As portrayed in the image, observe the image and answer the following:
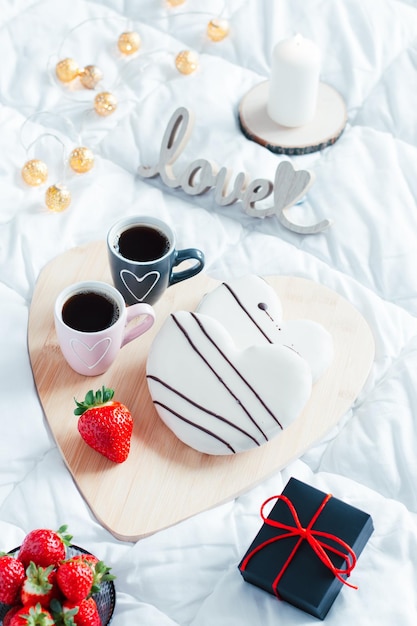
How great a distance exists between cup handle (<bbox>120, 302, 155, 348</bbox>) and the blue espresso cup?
3 cm

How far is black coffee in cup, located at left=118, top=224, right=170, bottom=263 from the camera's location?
120 centimetres

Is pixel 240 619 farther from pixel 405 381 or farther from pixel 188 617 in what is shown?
pixel 405 381

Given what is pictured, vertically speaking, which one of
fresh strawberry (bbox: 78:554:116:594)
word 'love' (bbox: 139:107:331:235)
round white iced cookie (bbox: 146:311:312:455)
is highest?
word 'love' (bbox: 139:107:331:235)

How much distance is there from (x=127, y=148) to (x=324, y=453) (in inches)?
26.2

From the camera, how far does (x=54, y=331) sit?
1.22 meters

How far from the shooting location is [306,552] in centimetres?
97

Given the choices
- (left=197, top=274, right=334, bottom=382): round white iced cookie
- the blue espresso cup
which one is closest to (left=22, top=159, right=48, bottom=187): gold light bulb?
the blue espresso cup

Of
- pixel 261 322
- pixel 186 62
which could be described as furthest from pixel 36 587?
pixel 186 62

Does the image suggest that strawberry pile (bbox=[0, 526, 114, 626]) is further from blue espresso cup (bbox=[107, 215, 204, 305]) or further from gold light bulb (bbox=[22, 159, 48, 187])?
gold light bulb (bbox=[22, 159, 48, 187])

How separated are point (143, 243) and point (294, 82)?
473mm

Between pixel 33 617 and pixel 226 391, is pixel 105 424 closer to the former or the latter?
pixel 226 391

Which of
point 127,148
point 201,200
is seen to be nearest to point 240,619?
point 201,200

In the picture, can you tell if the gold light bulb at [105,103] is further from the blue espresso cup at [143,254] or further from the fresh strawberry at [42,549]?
the fresh strawberry at [42,549]

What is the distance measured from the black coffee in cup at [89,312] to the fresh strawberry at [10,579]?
1.09ft
